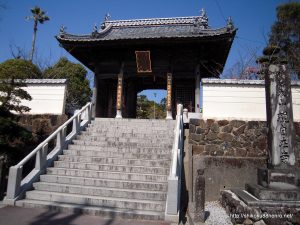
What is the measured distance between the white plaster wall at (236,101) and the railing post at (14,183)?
6688mm

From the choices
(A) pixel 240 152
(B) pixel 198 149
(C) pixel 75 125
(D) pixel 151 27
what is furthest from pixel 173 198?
(D) pixel 151 27

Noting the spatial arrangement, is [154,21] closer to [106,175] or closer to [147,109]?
[106,175]

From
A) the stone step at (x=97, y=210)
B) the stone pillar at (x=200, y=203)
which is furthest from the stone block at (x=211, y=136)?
the stone step at (x=97, y=210)

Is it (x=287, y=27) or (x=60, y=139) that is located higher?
(x=287, y=27)

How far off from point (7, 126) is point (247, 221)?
21.5 ft

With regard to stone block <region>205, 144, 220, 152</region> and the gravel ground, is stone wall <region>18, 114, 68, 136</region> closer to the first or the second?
stone block <region>205, 144, 220, 152</region>

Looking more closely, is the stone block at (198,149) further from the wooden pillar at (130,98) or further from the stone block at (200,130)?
the wooden pillar at (130,98)

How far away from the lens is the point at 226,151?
9.48 m

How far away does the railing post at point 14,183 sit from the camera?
20.9 ft

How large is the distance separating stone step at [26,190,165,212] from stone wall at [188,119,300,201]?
10.9 ft

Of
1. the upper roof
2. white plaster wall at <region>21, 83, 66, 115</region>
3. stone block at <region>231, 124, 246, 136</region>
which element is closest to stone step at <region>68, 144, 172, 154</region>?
white plaster wall at <region>21, 83, 66, 115</region>

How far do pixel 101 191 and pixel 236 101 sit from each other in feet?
20.4

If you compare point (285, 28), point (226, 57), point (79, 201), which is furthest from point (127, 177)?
point (285, 28)

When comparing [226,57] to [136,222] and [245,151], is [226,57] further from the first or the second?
[136,222]
